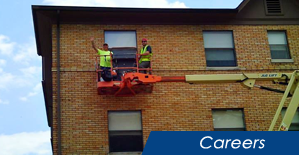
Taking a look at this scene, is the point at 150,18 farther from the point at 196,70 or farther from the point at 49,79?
the point at 49,79

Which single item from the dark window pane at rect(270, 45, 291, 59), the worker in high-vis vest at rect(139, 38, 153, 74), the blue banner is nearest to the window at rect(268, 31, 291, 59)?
the dark window pane at rect(270, 45, 291, 59)

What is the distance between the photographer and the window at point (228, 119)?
1600cm

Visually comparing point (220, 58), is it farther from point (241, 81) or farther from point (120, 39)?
point (241, 81)

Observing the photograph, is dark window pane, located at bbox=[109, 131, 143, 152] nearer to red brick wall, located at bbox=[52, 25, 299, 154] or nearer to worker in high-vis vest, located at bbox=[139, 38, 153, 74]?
red brick wall, located at bbox=[52, 25, 299, 154]

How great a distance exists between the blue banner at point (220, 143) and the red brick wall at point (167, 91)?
20.3 ft

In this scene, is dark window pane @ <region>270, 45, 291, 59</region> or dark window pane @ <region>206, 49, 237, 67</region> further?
dark window pane @ <region>270, 45, 291, 59</region>

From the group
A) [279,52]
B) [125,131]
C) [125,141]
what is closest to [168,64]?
[125,131]

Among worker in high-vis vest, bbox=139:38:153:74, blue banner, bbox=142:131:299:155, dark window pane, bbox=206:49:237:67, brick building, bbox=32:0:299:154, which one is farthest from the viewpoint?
dark window pane, bbox=206:49:237:67

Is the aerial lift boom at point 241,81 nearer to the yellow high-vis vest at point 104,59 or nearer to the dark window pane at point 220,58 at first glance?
the yellow high-vis vest at point 104,59

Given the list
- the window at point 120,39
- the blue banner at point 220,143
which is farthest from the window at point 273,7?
the blue banner at point 220,143

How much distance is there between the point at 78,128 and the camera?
15141mm

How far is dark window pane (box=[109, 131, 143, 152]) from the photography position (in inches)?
602

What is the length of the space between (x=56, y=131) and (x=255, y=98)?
22.9 ft

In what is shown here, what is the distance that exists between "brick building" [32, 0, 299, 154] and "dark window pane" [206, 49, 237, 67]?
0.04m
